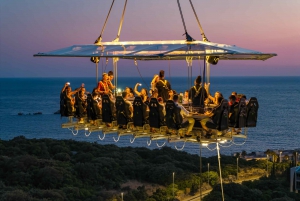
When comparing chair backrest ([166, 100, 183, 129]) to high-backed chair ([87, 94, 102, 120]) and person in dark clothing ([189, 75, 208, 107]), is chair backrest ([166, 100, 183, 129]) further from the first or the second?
high-backed chair ([87, 94, 102, 120])

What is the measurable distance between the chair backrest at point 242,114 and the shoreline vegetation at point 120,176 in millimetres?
15310

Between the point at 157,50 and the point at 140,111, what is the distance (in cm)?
193

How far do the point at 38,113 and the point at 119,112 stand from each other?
96.1 metres

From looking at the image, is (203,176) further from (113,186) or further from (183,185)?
(113,186)

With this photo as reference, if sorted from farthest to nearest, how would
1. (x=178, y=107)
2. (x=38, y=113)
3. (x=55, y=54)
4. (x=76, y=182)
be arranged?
Result: (x=38, y=113)
(x=76, y=182)
(x=55, y=54)
(x=178, y=107)

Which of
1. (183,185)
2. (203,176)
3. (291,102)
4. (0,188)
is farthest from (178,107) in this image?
(291,102)

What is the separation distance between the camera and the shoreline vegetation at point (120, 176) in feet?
97.1

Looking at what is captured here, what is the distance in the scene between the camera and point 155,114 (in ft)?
45.6

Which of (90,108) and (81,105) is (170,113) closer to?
(90,108)

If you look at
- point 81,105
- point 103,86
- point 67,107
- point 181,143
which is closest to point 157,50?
point 103,86

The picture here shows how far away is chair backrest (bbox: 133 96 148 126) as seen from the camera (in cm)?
1432

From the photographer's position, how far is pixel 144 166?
3659cm

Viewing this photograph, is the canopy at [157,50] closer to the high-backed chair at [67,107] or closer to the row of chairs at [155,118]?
the row of chairs at [155,118]

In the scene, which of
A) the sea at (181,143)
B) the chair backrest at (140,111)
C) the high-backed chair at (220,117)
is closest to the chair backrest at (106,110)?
the chair backrest at (140,111)
